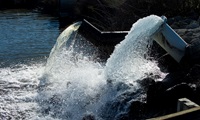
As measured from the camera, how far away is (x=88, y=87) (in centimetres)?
806

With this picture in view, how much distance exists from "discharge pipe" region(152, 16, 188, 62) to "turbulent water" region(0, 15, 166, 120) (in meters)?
0.29

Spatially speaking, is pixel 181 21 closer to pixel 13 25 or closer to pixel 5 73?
pixel 5 73

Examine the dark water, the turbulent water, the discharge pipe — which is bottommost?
the dark water

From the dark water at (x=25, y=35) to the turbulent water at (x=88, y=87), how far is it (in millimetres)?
3055

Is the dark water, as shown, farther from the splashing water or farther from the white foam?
the white foam

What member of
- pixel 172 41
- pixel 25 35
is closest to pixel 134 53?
pixel 172 41

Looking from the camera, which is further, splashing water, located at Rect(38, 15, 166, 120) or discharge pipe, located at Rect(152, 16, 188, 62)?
discharge pipe, located at Rect(152, 16, 188, 62)

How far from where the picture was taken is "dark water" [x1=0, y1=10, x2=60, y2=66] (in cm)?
1282

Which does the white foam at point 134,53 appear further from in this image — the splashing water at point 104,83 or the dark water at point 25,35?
the dark water at point 25,35

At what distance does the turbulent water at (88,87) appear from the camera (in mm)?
7203

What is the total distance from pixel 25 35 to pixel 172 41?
32.1ft

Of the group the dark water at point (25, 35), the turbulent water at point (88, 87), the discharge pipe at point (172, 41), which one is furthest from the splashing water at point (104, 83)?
the dark water at point (25, 35)

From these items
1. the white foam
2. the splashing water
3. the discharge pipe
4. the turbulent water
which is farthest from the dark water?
the discharge pipe

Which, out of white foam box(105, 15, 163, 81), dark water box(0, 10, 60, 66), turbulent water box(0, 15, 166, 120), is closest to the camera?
turbulent water box(0, 15, 166, 120)
